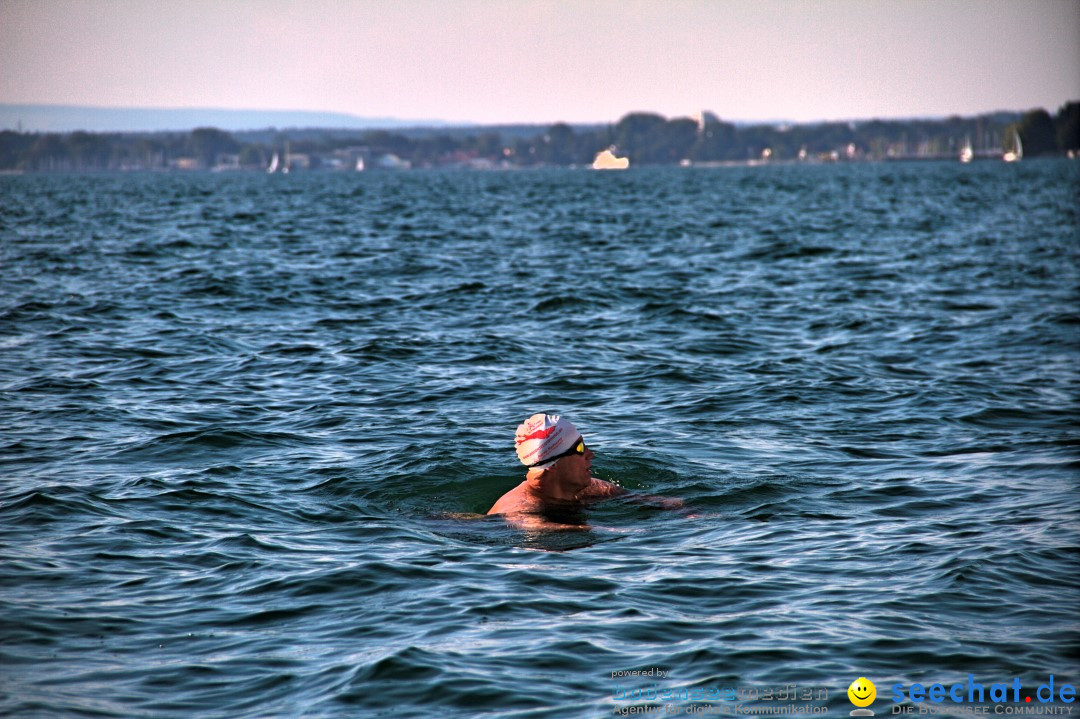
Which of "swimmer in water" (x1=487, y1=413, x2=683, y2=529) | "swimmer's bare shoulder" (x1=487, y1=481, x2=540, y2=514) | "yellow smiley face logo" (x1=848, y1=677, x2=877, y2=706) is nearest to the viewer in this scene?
"yellow smiley face logo" (x1=848, y1=677, x2=877, y2=706)

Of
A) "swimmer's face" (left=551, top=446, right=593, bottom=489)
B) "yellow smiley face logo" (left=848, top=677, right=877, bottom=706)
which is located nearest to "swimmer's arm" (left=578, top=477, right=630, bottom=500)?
"swimmer's face" (left=551, top=446, right=593, bottom=489)

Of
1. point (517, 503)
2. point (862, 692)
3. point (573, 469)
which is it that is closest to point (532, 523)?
point (517, 503)

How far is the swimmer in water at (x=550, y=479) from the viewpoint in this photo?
410 inches

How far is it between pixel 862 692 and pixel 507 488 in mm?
5989

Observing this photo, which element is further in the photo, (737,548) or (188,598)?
(737,548)

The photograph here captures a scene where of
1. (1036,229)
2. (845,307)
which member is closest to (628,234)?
(1036,229)

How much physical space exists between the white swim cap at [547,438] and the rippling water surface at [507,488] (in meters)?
0.75

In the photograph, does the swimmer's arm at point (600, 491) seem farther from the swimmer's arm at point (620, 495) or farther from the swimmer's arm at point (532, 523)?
the swimmer's arm at point (532, 523)

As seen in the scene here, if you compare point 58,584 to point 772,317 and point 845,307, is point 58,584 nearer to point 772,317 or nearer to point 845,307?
point 772,317

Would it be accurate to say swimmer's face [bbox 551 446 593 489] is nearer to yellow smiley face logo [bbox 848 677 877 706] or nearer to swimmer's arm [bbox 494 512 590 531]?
swimmer's arm [bbox 494 512 590 531]

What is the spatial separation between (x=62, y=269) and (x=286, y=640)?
26.8m

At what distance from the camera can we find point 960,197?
247ft

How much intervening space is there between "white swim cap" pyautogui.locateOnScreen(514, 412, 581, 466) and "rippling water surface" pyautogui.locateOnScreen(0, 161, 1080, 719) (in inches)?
29.7

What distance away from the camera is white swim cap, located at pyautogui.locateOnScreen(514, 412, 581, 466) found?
34.2 ft
